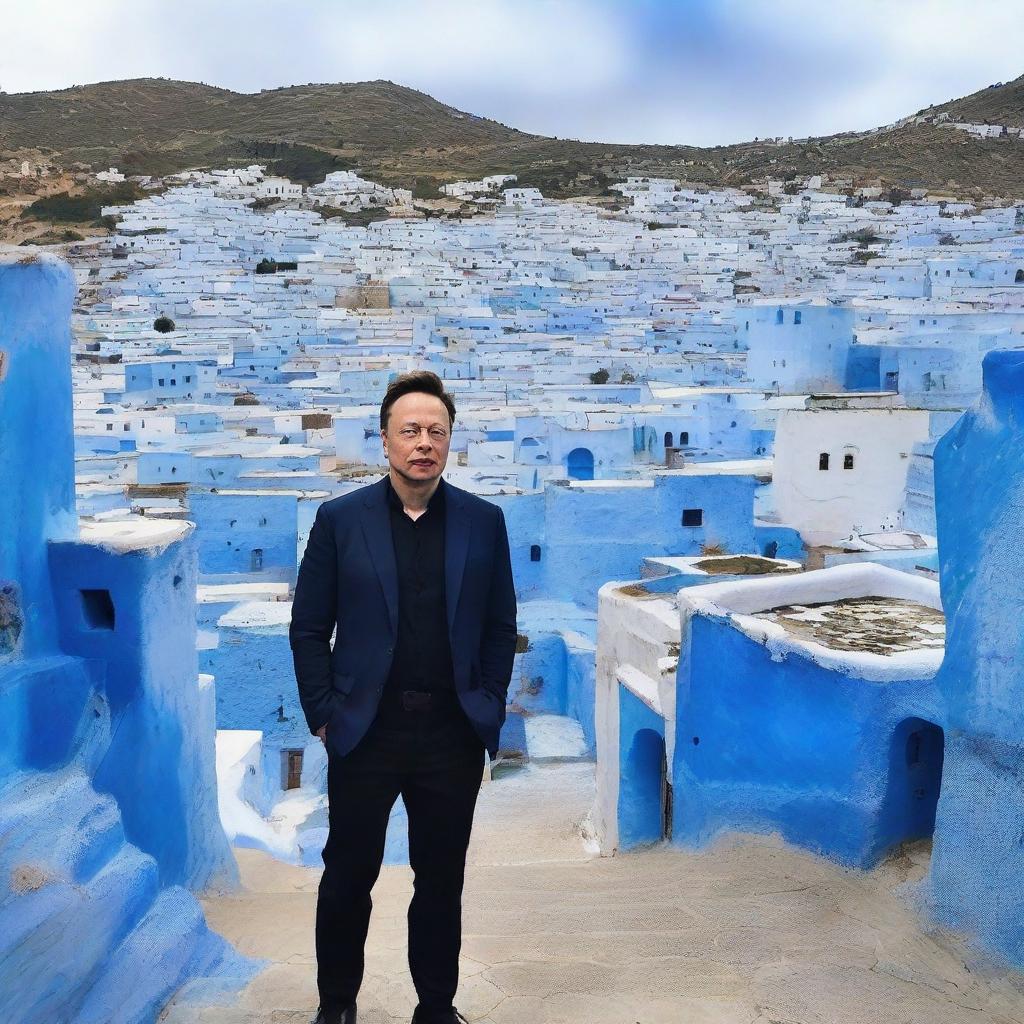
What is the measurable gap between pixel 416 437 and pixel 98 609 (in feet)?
5.42

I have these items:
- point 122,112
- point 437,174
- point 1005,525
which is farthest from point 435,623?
point 122,112

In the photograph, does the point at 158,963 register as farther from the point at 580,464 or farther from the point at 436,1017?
the point at 580,464

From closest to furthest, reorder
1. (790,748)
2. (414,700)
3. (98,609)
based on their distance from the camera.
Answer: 1. (414,700)
2. (98,609)
3. (790,748)

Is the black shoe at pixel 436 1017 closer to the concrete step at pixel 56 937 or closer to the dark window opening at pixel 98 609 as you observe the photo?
the concrete step at pixel 56 937

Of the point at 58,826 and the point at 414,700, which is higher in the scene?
the point at 414,700

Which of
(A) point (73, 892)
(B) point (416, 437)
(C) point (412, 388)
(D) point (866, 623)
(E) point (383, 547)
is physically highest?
(C) point (412, 388)

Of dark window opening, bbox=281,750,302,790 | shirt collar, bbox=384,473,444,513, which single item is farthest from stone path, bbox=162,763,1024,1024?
dark window opening, bbox=281,750,302,790

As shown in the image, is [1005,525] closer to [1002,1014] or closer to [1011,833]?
[1011,833]

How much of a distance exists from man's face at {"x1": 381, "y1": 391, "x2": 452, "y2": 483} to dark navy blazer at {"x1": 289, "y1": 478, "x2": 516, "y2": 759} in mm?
56

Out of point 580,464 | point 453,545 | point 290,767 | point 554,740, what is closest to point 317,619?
point 453,545

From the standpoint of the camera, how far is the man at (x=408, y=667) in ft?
7.86

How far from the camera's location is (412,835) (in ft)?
8.19

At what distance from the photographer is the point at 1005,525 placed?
118 inches

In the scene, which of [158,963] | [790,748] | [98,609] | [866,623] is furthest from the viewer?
[866,623]
